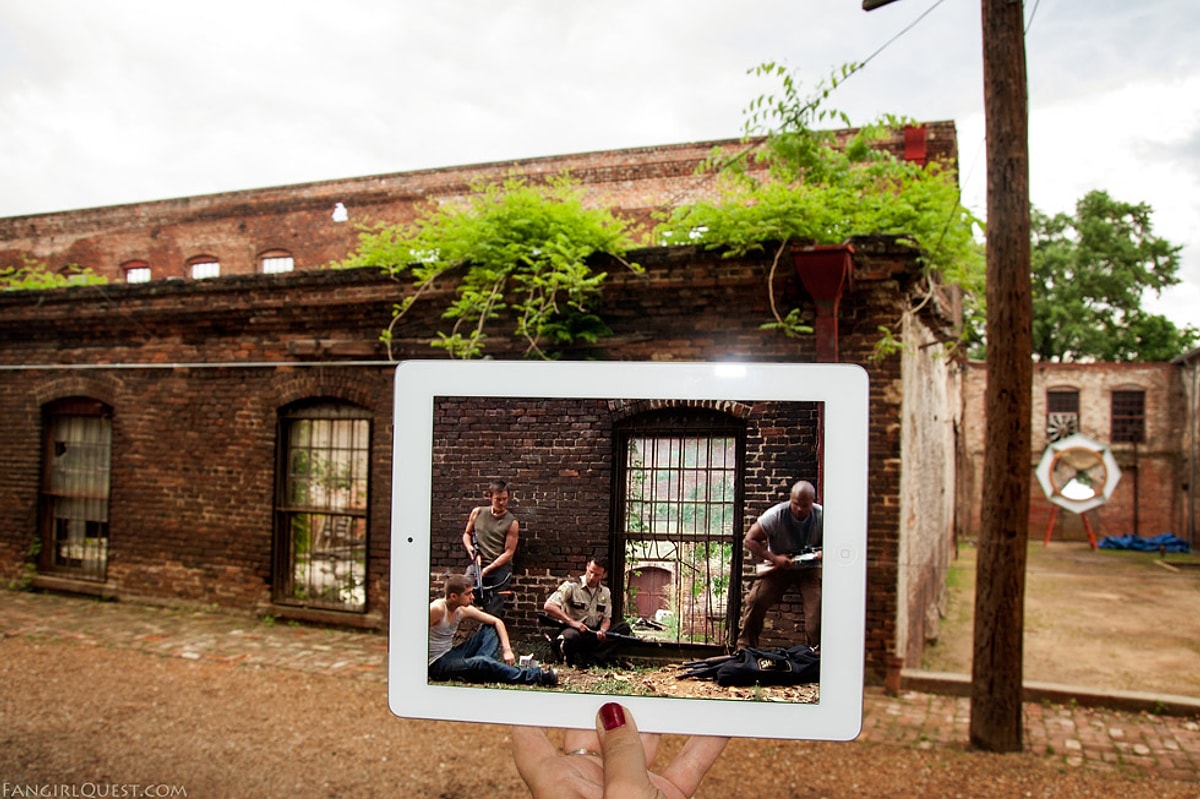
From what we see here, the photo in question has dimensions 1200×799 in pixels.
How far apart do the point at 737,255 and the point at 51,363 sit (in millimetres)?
9102

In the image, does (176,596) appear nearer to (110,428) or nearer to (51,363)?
(110,428)

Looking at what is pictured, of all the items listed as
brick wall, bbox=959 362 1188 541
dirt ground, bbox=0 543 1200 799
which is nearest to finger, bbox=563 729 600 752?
dirt ground, bbox=0 543 1200 799

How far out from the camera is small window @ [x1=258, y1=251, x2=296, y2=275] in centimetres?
1889

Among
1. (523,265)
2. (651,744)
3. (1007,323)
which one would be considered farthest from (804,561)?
(523,265)

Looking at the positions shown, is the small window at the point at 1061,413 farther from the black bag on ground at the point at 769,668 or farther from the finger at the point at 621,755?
the finger at the point at 621,755

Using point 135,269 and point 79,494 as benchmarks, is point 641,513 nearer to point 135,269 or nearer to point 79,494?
point 79,494

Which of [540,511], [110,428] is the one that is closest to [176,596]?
[110,428]

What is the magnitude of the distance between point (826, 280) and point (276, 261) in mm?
16595

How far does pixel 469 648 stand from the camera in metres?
1.47

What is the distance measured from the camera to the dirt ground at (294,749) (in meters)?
4.89

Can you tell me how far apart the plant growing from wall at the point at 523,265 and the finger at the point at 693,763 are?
5.44 m

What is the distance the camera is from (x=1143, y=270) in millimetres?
29500

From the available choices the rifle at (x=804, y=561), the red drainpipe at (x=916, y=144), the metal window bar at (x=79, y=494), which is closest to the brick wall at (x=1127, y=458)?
the red drainpipe at (x=916, y=144)

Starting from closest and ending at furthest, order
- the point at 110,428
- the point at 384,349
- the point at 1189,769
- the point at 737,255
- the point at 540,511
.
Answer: the point at 540,511, the point at 1189,769, the point at 737,255, the point at 384,349, the point at 110,428
